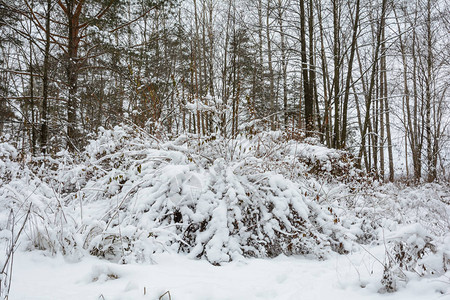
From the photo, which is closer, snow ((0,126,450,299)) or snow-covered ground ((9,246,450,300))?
snow-covered ground ((9,246,450,300))

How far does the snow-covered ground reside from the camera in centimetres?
163

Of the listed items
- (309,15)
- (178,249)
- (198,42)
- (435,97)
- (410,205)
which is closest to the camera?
(178,249)

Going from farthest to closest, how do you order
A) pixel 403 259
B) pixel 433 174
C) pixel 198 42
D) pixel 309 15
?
pixel 198 42
pixel 433 174
pixel 309 15
pixel 403 259

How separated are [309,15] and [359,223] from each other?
7.47 metres

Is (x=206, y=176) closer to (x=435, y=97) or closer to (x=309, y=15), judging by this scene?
(x=309, y=15)

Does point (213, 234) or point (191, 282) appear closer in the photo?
point (191, 282)

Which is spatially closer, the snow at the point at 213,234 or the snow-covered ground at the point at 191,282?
the snow-covered ground at the point at 191,282

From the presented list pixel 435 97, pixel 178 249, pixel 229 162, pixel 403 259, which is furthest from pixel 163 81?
pixel 435 97

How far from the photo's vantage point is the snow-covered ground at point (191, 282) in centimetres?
163

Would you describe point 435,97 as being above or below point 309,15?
below

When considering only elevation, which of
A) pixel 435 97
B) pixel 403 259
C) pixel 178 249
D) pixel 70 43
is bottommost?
pixel 178 249

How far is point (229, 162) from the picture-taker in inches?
144

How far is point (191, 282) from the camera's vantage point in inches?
72.0

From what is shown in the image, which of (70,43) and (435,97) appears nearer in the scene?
(70,43)
